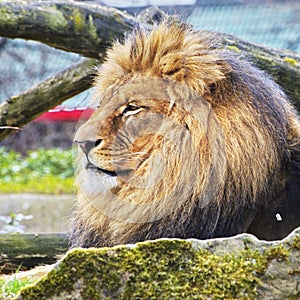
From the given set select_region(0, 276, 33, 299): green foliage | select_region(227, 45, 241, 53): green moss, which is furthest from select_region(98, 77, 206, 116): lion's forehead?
select_region(227, 45, 241, 53): green moss

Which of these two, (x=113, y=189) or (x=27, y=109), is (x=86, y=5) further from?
(x=113, y=189)

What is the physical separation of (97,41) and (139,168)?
2.03 m

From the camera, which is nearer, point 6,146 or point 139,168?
point 139,168

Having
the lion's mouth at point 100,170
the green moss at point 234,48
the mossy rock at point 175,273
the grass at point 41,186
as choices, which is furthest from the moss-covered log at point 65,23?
the grass at point 41,186

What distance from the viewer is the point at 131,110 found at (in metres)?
3.31

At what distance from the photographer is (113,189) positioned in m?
3.24

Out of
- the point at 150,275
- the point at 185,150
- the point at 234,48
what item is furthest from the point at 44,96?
the point at 150,275

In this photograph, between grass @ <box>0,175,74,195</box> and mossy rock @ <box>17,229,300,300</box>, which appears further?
grass @ <box>0,175,74,195</box>

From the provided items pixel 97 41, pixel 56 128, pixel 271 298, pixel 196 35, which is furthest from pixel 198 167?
pixel 56 128

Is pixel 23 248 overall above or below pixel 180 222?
below

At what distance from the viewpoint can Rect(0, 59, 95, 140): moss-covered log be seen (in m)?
5.48

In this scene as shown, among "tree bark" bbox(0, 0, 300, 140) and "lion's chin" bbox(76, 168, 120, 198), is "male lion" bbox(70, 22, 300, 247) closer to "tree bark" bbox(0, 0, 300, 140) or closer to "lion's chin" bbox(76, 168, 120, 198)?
"lion's chin" bbox(76, 168, 120, 198)

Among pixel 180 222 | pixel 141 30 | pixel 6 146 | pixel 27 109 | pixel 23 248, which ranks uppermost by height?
pixel 141 30

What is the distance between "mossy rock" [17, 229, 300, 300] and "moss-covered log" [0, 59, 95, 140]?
3.50m
